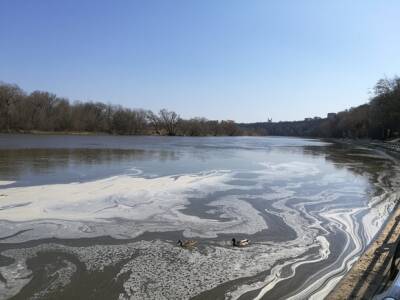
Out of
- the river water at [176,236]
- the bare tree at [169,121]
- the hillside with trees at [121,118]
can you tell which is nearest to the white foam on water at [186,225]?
the river water at [176,236]

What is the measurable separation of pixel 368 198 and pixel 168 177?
30.1 ft

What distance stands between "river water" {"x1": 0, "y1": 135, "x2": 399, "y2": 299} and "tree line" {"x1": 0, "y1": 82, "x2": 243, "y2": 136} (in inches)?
3530

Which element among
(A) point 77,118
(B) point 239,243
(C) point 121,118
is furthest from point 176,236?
(C) point 121,118

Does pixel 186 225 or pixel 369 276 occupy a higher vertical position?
pixel 369 276

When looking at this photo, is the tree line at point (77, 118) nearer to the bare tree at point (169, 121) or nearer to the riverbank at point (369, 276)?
the bare tree at point (169, 121)

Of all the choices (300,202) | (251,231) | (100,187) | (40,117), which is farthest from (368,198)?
(40,117)

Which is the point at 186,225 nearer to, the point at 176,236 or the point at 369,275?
the point at 176,236

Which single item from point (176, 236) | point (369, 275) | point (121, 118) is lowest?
point (176, 236)

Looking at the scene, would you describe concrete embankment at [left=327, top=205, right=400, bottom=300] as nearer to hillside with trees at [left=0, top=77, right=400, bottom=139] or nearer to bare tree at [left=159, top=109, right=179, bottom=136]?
hillside with trees at [left=0, top=77, right=400, bottom=139]

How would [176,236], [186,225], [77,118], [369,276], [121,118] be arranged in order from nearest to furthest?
[369,276] < [176,236] < [186,225] < [77,118] < [121,118]

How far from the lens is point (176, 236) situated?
9.59m

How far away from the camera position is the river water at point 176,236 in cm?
662

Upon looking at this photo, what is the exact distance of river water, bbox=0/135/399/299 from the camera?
6621 mm

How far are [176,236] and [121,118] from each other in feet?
434
